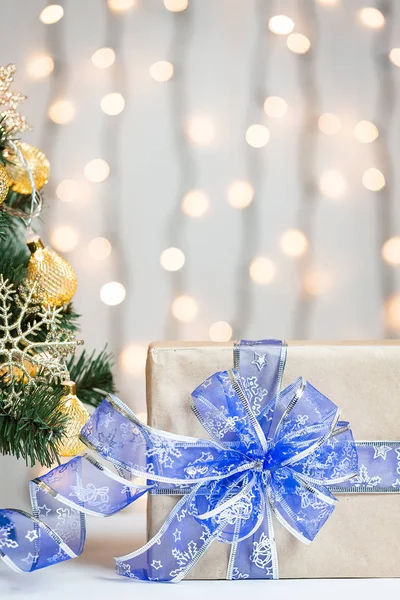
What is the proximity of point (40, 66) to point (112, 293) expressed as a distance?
376 millimetres

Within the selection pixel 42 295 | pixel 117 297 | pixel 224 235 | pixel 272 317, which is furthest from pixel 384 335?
pixel 42 295

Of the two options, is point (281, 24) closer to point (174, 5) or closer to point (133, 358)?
point (174, 5)

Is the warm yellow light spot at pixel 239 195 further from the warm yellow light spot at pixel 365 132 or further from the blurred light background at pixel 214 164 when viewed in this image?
the warm yellow light spot at pixel 365 132

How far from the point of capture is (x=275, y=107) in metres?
1.12

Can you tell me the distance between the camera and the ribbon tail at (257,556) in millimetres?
717

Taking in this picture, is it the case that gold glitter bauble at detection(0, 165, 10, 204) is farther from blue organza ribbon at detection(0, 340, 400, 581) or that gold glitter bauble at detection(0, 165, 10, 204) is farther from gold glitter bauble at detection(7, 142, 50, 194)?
blue organza ribbon at detection(0, 340, 400, 581)

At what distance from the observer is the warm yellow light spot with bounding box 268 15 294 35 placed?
1.13 m

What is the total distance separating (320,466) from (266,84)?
655 mm

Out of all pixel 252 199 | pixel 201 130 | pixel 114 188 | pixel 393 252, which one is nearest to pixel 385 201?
pixel 393 252

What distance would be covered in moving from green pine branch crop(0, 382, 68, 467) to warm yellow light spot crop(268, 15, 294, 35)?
702mm

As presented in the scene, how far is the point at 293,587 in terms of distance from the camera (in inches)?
27.5

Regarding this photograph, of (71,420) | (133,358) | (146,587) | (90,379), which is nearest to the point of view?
(146,587)

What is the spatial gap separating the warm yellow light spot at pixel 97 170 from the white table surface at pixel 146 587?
1.92ft

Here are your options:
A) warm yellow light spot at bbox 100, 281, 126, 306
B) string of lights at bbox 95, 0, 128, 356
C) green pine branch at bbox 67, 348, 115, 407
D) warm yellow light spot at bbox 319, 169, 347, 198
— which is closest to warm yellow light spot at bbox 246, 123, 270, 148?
warm yellow light spot at bbox 319, 169, 347, 198
